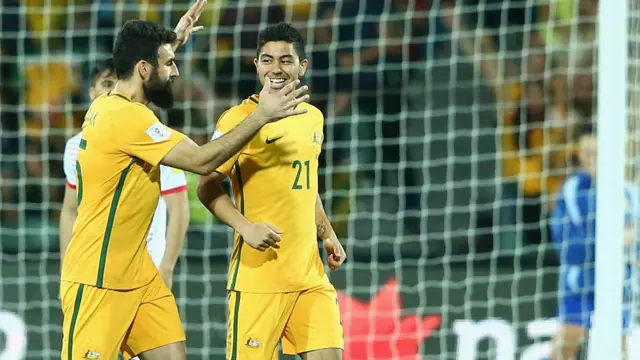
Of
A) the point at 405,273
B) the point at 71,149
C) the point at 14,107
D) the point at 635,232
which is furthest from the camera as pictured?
the point at 14,107

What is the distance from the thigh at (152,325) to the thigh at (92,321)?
0.37 feet

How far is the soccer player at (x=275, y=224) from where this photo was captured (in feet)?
14.9

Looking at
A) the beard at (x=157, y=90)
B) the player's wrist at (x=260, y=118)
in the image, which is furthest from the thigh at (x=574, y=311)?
the player's wrist at (x=260, y=118)

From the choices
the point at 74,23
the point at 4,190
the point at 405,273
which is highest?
the point at 74,23

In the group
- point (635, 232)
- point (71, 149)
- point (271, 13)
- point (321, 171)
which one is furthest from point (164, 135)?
point (271, 13)

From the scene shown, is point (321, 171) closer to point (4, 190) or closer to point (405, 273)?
point (405, 273)

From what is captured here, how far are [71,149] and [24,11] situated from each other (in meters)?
3.49

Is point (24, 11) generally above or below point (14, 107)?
above

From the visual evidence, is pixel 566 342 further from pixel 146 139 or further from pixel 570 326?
pixel 146 139

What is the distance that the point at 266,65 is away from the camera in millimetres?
Result: 4602

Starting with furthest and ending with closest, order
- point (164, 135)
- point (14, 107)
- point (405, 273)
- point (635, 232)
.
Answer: point (14, 107) → point (405, 273) → point (635, 232) → point (164, 135)

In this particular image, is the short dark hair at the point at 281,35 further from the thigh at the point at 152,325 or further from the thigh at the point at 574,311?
the thigh at the point at 574,311

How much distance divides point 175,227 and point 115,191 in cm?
104

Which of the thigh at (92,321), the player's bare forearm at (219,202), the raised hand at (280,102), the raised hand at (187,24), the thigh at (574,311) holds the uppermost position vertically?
the raised hand at (187,24)
